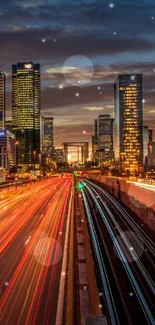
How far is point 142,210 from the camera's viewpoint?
142 ft

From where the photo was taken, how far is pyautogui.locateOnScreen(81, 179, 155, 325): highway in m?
18.1

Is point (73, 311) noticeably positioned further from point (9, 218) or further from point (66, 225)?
point (9, 218)

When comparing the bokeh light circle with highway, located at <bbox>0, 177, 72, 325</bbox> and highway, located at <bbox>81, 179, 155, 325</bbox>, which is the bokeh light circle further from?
highway, located at <bbox>81, 179, 155, 325</bbox>

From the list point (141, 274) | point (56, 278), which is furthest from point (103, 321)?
point (141, 274)

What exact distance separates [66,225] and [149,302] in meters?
17.2

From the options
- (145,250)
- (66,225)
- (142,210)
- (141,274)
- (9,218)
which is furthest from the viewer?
(142,210)

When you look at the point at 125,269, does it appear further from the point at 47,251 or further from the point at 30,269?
the point at 30,269

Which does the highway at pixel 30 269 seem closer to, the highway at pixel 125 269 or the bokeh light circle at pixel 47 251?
the bokeh light circle at pixel 47 251

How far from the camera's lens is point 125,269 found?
25641mm

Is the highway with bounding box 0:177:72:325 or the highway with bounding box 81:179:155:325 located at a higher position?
the highway with bounding box 0:177:72:325

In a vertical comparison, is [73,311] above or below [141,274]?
above

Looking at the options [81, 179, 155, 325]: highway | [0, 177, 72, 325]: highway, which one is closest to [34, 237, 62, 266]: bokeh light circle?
[0, 177, 72, 325]: highway

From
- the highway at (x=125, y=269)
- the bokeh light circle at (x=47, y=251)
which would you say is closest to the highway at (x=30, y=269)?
the bokeh light circle at (x=47, y=251)

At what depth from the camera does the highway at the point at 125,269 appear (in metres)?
18.1
